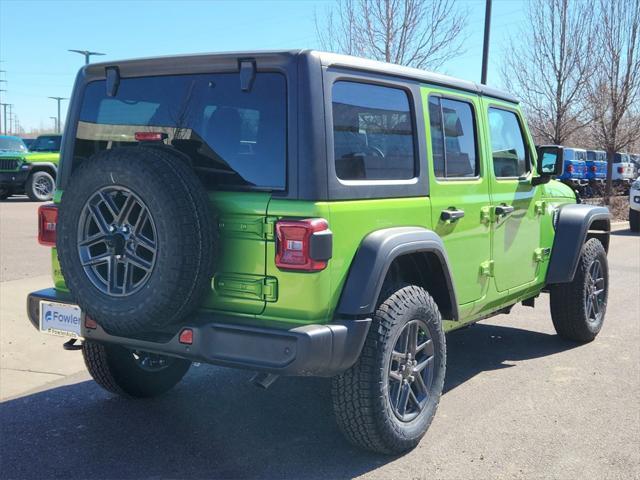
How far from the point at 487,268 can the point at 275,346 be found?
1953mm

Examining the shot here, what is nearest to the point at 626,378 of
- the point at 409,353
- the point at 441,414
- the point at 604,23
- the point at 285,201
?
the point at 441,414

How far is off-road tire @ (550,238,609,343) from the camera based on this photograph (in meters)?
5.62

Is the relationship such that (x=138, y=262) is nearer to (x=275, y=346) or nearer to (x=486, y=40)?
(x=275, y=346)

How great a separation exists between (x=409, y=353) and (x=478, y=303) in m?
0.95

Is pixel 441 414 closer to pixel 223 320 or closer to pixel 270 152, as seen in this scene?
pixel 223 320

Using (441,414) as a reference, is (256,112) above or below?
above

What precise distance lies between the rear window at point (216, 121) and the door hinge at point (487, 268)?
5.86 feet

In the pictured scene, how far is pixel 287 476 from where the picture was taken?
3383 millimetres

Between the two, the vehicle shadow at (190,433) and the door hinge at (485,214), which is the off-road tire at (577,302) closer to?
the vehicle shadow at (190,433)

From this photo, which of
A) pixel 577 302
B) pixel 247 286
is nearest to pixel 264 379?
pixel 247 286

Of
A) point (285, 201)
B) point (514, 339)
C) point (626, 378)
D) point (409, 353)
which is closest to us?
point (285, 201)

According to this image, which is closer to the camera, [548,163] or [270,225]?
[270,225]

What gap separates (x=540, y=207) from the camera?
5.24m

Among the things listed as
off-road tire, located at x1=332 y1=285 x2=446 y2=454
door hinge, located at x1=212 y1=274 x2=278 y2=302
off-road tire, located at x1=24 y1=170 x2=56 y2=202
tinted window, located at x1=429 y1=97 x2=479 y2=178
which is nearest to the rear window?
door hinge, located at x1=212 y1=274 x2=278 y2=302
